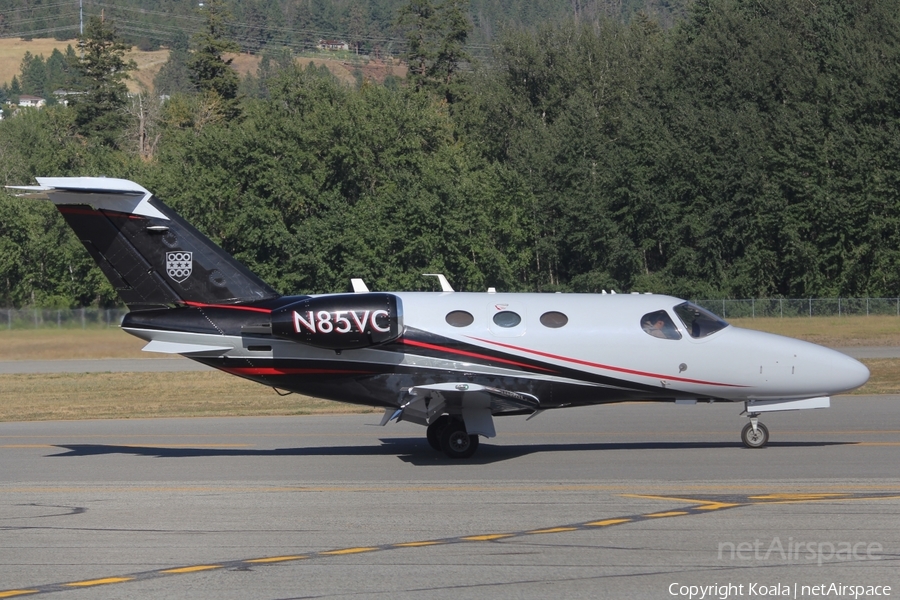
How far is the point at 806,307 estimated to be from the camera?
4812 cm

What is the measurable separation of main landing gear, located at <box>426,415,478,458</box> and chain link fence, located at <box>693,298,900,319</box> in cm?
3271

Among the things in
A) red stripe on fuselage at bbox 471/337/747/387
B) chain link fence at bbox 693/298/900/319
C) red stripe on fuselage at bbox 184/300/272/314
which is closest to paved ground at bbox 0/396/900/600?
red stripe on fuselage at bbox 471/337/747/387

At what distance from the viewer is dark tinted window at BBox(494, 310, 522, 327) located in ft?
55.0

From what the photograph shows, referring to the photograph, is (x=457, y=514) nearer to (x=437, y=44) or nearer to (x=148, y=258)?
(x=148, y=258)

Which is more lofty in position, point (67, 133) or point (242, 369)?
point (67, 133)

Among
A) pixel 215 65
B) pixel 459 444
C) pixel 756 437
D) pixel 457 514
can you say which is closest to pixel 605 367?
pixel 459 444

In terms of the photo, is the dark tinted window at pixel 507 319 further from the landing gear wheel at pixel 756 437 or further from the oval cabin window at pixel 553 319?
the landing gear wheel at pixel 756 437

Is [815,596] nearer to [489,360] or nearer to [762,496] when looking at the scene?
[762,496]

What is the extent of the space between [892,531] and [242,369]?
9.66m

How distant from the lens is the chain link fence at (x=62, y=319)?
38.6 metres

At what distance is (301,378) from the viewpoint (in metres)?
16.8

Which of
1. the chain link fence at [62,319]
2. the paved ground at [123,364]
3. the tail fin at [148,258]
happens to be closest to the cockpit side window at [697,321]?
the tail fin at [148,258]

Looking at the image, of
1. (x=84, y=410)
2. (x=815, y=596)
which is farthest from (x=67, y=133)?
(x=815, y=596)

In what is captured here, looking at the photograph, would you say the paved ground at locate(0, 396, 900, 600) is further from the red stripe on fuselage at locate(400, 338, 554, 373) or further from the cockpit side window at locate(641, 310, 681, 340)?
the cockpit side window at locate(641, 310, 681, 340)
